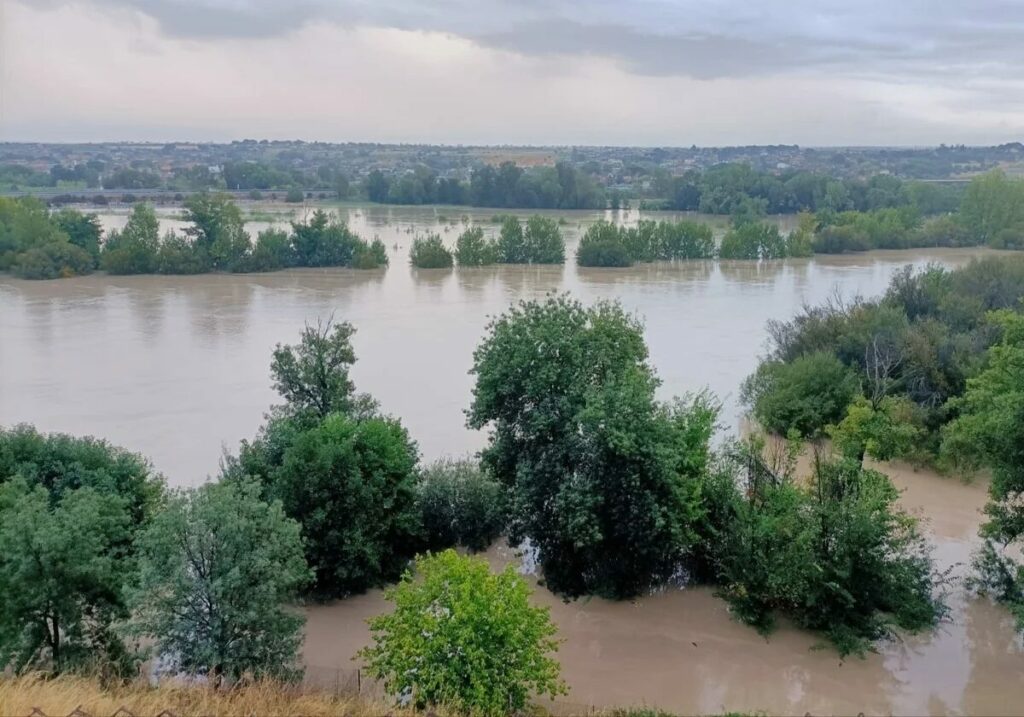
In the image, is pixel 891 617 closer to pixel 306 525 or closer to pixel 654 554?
pixel 654 554

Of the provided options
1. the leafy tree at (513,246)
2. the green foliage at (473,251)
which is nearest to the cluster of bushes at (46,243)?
the green foliage at (473,251)

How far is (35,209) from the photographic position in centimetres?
3481

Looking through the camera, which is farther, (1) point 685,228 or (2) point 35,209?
(1) point 685,228

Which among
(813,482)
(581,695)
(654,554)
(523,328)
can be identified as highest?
(523,328)

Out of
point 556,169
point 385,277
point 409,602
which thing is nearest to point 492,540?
point 409,602

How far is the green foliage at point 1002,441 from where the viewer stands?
9477mm

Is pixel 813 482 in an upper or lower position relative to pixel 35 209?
lower

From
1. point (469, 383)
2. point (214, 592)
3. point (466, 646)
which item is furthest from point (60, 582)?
point (469, 383)

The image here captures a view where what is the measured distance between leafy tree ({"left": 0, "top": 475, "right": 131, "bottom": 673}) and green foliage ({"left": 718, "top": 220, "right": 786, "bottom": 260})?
33279mm

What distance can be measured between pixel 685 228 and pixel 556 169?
25254mm

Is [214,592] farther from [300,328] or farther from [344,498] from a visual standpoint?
[300,328]

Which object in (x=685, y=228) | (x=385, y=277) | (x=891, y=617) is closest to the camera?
(x=891, y=617)

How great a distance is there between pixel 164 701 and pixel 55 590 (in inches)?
97.6

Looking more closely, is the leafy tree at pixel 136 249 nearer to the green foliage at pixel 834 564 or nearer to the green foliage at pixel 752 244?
the green foliage at pixel 752 244
